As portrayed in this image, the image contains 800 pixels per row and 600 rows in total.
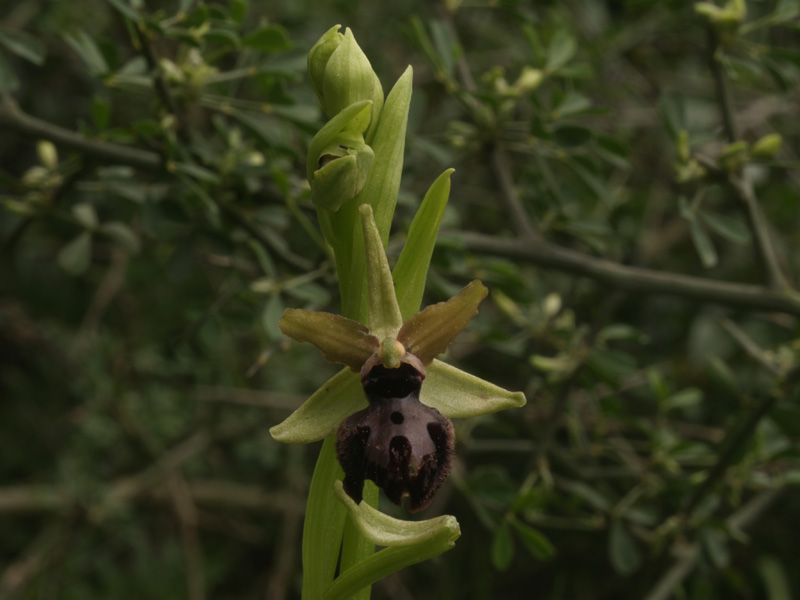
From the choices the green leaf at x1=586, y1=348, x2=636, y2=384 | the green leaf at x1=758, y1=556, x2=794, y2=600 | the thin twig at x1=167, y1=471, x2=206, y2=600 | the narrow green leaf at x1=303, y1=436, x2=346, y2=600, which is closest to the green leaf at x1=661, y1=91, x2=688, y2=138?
the green leaf at x1=586, y1=348, x2=636, y2=384

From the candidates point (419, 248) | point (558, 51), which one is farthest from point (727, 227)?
point (419, 248)

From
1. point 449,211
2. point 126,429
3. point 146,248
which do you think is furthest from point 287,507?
point 449,211

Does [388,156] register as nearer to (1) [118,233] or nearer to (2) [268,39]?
(2) [268,39]

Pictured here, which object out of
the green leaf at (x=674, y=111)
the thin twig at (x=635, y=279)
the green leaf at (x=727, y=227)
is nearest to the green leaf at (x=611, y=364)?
the thin twig at (x=635, y=279)

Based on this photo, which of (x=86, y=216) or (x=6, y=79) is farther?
(x=86, y=216)

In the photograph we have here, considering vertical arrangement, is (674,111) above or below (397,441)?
below

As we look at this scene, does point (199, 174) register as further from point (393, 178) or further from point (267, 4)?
point (267, 4)
